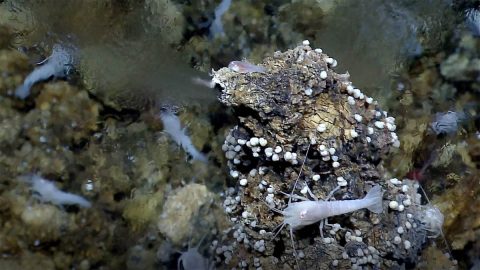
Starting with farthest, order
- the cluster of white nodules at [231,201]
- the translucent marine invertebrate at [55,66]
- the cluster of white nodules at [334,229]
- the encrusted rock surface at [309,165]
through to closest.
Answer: the translucent marine invertebrate at [55,66], the cluster of white nodules at [231,201], the cluster of white nodules at [334,229], the encrusted rock surface at [309,165]

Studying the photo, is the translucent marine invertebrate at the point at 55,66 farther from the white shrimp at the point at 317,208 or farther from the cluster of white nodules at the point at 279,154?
the white shrimp at the point at 317,208

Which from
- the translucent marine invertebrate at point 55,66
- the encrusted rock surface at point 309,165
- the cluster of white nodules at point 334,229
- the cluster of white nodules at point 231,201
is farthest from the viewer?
the translucent marine invertebrate at point 55,66

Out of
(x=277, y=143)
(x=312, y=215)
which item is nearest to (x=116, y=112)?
(x=277, y=143)

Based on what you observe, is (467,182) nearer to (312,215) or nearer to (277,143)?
(312,215)

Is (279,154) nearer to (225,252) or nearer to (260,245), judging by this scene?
(260,245)

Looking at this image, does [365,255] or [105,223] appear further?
[105,223]

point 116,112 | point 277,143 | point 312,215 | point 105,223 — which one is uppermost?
point 277,143

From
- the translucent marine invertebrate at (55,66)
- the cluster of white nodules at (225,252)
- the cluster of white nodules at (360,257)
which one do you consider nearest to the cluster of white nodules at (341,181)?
the cluster of white nodules at (360,257)

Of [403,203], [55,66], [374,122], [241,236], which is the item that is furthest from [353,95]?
[55,66]
